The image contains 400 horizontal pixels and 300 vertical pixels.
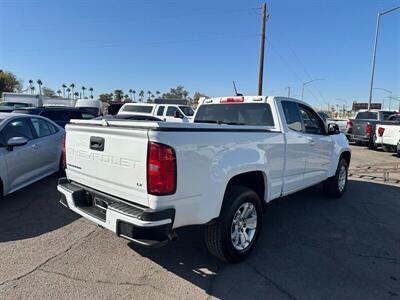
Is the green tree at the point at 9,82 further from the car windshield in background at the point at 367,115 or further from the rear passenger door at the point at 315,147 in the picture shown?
the rear passenger door at the point at 315,147

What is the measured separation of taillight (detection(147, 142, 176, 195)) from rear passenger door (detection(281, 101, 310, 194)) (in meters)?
2.13

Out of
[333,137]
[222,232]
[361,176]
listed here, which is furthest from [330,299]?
[361,176]

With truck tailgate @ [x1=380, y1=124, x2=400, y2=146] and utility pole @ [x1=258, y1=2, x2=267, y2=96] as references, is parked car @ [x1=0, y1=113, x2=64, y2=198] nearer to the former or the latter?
truck tailgate @ [x1=380, y1=124, x2=400, y2=146]

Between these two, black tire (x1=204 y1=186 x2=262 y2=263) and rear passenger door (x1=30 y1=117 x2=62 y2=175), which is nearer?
black tire (x1=204 y1=186 x2=262 y2=263)

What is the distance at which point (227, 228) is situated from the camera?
347 centimetres

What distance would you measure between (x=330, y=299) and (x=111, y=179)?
7.86 feet

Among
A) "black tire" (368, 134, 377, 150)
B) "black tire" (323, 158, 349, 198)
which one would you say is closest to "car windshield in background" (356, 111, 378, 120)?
"black tire" (368, 134, 377, 150)

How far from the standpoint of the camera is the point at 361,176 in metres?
9.07

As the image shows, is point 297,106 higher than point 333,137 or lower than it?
higher

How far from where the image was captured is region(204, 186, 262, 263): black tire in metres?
3.45

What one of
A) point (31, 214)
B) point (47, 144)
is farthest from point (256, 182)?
point (47, 144)

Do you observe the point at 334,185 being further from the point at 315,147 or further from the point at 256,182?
the point at 256,182

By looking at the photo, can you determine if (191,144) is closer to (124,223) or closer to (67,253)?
(124,223)

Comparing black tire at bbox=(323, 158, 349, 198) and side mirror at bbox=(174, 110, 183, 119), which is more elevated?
side mirror at bbox=(174, 110, 183, 119)
